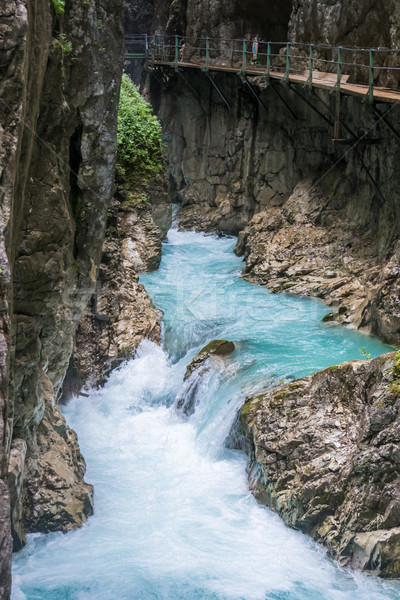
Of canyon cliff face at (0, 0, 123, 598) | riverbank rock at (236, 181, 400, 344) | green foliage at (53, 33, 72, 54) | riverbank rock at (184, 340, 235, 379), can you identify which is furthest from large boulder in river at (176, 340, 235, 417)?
green foliage at (53, 33, 72, 54)

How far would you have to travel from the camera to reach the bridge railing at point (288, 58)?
13.9 meters

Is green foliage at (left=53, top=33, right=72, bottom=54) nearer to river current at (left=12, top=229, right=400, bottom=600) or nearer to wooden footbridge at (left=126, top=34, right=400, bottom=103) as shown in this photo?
river current at (left=12, top=229, right=400, bottom=600)

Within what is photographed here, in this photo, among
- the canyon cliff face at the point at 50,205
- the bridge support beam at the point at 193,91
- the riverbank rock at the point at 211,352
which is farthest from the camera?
the bridge support beam at the point at 193,91

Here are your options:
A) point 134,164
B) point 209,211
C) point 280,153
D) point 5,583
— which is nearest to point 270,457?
point 5,583

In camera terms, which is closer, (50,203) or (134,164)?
(50,203)

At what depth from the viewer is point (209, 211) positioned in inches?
915

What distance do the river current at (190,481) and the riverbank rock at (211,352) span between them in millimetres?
165

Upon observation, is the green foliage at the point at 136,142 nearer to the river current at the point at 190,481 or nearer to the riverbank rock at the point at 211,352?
the river current at the point at 190,481

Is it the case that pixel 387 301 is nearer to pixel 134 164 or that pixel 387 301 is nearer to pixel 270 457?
pixel 270 457

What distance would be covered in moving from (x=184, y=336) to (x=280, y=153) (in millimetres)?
9038

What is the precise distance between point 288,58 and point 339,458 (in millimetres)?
11946

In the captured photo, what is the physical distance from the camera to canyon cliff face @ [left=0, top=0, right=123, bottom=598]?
18.0ft

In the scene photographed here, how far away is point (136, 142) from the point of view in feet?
58.5

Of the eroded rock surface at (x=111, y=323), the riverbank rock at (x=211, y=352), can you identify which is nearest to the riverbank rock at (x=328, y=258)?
the riverbank rock at (x=211, y=352)
